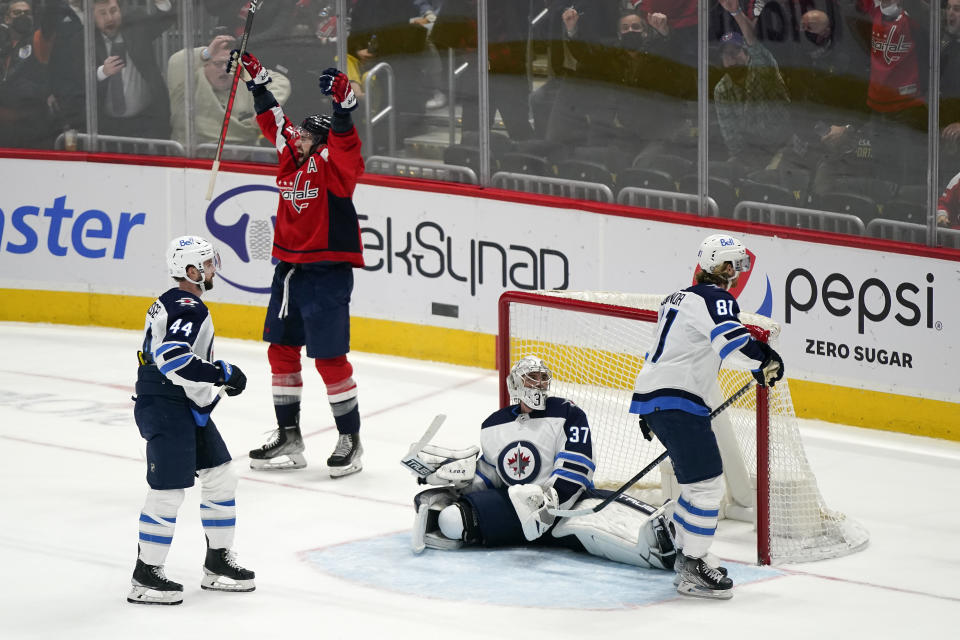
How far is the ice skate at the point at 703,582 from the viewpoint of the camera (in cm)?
562

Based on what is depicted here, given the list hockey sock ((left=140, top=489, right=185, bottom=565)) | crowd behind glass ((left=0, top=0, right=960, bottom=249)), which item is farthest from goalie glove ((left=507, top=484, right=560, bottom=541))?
crowd behind glass ((left=0, top=0, right=960, bottom=249))

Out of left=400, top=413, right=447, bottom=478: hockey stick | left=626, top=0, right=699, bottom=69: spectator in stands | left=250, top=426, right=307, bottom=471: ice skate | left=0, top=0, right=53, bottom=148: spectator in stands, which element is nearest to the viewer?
left=400, top=413, right=447, bottom=478: hockey stick

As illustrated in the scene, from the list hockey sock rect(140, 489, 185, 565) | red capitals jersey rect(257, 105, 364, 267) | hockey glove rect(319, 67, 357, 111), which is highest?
hockey glove rect(319, 67, 357, 111)

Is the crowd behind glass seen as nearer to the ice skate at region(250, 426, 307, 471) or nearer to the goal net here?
the goal net

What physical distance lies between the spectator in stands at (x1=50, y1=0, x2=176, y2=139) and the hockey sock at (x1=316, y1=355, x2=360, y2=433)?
346cm

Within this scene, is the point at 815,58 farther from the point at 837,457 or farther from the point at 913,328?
the point at 837,457

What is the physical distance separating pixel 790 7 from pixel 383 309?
285 centimetres

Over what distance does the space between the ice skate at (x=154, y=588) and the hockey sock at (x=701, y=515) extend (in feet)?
5.43

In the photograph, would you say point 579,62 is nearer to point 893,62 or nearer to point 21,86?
point 893,62

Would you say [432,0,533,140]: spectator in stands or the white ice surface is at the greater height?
[432,0,533,140]: spectator in stands

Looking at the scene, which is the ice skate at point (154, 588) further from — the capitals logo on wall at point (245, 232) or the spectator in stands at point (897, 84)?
the capitals logo on wall at point (245, 232)

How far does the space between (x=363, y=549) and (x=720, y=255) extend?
5.52 feet

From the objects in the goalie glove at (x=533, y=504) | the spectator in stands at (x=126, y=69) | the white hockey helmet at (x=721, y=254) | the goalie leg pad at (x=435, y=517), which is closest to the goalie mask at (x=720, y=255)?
the white hockey helmet at (x=721, y=254)

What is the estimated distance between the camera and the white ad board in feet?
25.7
